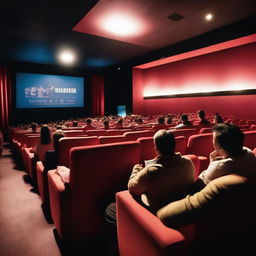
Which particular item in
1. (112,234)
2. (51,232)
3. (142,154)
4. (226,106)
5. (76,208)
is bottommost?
(51,232)

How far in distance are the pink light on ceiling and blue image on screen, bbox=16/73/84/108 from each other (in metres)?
5.92

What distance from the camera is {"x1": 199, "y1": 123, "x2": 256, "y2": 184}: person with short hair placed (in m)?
1.07

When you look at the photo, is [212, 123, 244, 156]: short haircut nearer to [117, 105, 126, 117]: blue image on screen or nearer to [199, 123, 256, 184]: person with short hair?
[199, 123, 256, 184]: person with short hair

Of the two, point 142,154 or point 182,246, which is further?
point 142,154

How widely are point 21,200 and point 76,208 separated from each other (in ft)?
4.78

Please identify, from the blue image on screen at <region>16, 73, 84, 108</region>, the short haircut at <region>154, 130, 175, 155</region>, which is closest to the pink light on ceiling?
the short haircut at <region>154, 130, 175, 155</region>

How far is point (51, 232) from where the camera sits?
192 cm

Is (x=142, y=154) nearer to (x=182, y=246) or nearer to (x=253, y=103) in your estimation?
(x=182, y=246)

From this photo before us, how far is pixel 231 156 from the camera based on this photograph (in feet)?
3.76

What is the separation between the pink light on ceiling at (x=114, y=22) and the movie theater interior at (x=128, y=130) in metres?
0.05

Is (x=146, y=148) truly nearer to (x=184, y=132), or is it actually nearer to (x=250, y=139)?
(x=184, y=132)

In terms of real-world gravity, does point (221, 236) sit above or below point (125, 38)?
below

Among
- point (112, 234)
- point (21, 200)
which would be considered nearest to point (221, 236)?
point (112, 234)

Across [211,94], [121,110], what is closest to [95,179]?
[211,94]
